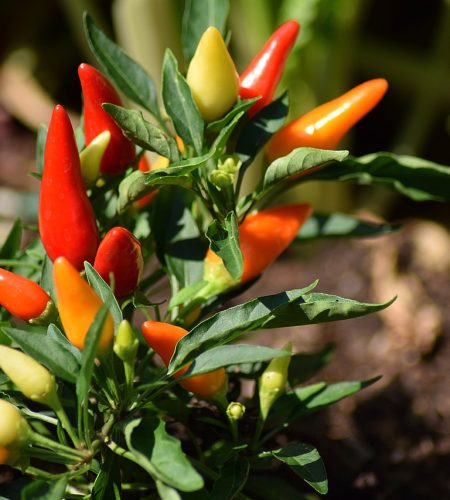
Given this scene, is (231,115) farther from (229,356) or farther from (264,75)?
(229,356)

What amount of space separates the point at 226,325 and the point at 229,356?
4 centimetres

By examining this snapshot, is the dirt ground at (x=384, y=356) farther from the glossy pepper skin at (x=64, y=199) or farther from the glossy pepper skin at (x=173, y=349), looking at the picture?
the glossy pepper skin at (x=64, y=199)

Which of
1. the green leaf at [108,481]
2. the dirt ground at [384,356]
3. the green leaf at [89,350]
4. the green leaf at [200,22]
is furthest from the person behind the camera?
the dirt ground at [384,356]

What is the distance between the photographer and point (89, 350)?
0.62 m

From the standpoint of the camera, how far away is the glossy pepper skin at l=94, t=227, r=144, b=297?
745mm

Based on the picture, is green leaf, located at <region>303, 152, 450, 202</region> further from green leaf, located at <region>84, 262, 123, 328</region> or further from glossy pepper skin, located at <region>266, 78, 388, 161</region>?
green leaf, located at <region>84, 262, 123, 328</region>

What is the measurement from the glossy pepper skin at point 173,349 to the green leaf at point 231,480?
0.23ft

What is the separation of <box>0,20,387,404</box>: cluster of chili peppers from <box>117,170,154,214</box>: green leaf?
1.3 inches

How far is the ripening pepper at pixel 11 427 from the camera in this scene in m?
0.64

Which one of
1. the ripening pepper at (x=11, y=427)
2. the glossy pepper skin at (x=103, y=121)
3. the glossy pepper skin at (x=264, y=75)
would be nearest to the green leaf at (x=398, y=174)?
the glossy pepper skin at (x=264, y=75)

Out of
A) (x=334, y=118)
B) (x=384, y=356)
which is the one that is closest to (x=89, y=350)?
(x=334, y=118)

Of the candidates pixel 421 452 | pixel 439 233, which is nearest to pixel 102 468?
pixel 421 452

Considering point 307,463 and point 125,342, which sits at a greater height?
point 125,342

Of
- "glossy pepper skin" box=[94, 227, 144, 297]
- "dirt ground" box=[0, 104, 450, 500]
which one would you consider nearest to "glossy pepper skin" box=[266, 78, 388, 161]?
"glossy pepper skin" box=[94, 227, 144, 297]
